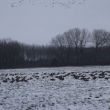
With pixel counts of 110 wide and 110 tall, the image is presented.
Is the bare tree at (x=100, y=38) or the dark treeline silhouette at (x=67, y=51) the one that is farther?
the bare tree at (x=100, y=38)

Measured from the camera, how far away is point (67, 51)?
Result: 300 ft

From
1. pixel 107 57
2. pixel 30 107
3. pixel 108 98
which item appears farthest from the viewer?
pixel 107 57

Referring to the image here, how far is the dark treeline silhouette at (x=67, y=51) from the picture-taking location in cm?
7994

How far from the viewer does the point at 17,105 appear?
33.9 feet

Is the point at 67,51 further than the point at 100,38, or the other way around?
the point at 100,38

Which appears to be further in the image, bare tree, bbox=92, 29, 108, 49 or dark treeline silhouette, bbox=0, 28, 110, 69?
bare tree, bbox=92, 29, 108, 49

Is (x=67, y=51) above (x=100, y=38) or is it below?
below

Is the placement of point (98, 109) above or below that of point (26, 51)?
below

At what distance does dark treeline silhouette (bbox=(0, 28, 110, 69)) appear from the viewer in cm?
7994

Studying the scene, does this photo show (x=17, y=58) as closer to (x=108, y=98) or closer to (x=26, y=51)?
(x=26, y=51)

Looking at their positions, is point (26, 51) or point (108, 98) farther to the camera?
point (26, 51)

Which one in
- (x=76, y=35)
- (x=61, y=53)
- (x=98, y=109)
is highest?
(x=76, y=35)

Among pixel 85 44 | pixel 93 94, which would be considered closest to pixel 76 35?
pixel 85 44

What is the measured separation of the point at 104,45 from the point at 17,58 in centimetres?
3539
